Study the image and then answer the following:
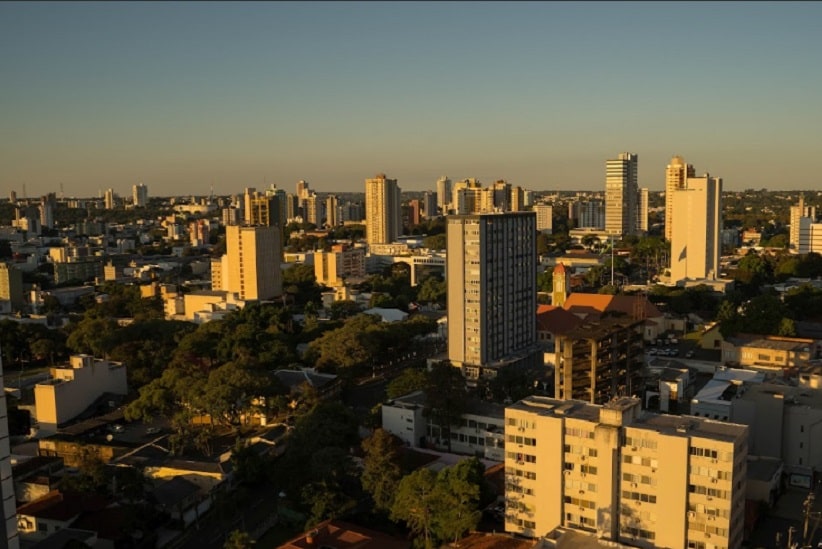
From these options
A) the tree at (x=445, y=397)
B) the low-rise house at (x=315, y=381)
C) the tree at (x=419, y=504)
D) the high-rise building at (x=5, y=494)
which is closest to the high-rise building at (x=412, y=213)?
the low-rise house at (x=315, y=381)

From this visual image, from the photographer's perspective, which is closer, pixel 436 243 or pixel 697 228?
pixel 697 228

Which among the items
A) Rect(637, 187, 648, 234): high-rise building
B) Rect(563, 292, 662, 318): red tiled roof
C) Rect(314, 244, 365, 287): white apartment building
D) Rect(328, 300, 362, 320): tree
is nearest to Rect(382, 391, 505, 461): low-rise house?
Rect(563, 292, 662, 318): red tiled roof

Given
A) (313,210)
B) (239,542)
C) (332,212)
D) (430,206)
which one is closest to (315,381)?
(239,542)

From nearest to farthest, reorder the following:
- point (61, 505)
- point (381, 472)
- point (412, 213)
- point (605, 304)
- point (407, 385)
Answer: point (61, 505) → point (381, 472) → point (407, 385) → point (605, 304) → point (412, 213)

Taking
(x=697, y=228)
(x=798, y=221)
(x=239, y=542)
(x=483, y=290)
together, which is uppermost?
(x=697, y=228)

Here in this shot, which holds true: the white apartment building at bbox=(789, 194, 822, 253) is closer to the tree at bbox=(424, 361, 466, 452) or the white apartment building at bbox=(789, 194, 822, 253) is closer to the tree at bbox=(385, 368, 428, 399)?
the tree at bbox=(385, 368, 428, 399)

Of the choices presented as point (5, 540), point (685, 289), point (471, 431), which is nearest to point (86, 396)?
point (471, 431)

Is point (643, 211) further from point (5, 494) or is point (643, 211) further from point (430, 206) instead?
point (5, 494)
